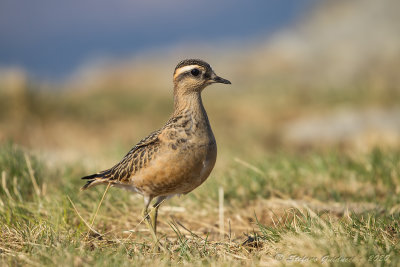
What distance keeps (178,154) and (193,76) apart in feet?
3.17

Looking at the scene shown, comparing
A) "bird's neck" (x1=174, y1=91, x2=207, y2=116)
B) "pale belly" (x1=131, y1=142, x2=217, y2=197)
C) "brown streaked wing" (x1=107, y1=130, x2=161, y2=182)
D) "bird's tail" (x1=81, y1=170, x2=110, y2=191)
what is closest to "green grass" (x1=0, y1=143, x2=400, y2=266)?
"bird's tail" (x1=81, y1=170, x2=110, y2=191)

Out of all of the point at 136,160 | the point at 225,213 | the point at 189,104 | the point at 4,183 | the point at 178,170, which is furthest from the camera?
the point at 225,213

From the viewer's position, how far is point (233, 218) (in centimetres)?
488

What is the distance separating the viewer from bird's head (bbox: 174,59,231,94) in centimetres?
425

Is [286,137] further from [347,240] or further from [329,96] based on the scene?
[347,240]

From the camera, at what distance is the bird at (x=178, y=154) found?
3.76 metres

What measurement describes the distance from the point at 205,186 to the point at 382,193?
7.83ft

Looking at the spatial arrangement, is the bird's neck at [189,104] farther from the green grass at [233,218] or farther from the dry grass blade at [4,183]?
the dry grass blade at [4,183]

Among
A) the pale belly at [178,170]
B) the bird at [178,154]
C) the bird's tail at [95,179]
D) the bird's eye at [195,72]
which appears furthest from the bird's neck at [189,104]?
the bird's tail at [95,179]

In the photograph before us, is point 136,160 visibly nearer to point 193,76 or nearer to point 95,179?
→ point 95,179

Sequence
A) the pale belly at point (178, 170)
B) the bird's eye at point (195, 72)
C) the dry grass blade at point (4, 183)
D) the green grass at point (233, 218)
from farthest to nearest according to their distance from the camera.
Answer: the dry grass blade at point (4, 183) → the bird's eye at point (195, 72) → the pale belly at point (178, 170) → the green grass at point (233, 218)

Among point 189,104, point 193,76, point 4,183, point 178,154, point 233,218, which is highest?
point 193,76

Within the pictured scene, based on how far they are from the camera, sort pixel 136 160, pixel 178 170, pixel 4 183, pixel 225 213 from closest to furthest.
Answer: pixel 178 170, pixel 136 160, pixel 4 183, pixel 225 213

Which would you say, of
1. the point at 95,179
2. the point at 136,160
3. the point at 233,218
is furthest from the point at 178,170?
the point at 233,218
